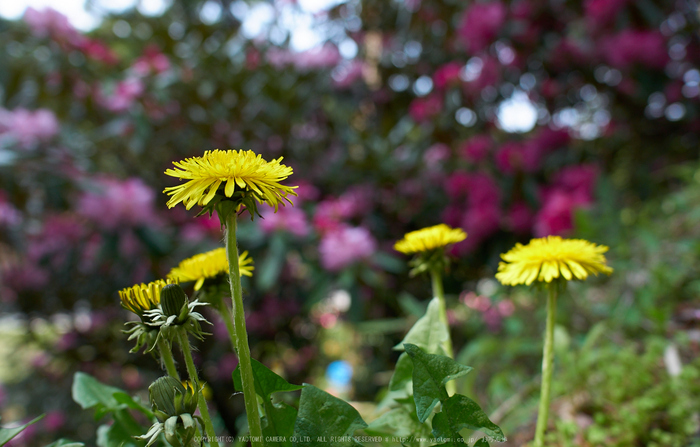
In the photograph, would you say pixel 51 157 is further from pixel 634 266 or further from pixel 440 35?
pixel 634 266

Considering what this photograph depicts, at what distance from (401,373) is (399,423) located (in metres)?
0.05

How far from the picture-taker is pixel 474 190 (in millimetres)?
1479

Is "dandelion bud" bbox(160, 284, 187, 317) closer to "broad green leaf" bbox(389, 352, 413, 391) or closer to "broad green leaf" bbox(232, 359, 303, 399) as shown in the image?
"broad green leaf" bbox(232, 359, 303, 399)

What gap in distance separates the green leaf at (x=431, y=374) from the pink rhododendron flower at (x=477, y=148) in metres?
1.31

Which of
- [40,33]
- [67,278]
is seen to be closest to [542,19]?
[40,33]

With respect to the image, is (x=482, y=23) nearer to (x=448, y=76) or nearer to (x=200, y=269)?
(x=448, y=76)

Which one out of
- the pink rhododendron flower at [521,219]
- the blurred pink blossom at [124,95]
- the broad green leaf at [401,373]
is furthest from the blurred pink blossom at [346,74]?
the broad green leaf at [401,373]

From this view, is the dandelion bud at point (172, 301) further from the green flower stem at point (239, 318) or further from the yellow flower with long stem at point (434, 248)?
the yellow flower with long stem at point (434, 248)

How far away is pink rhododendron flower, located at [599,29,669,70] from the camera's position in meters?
1.38

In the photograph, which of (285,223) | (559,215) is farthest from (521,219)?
(285,223)

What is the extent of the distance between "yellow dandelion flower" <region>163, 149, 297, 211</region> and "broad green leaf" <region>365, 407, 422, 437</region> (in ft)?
0.83

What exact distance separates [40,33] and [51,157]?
587 millimetres

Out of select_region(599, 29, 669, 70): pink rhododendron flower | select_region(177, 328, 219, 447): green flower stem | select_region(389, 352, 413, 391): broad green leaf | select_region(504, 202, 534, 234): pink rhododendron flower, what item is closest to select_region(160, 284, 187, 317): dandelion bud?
select_region(177, 328, 219, 447): green flower stem

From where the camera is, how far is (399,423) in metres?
0.42
